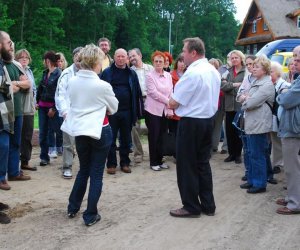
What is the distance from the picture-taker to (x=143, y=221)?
16.2 ft

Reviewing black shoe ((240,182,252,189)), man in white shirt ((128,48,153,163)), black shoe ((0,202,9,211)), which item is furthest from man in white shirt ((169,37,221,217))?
man in white shirt ((128,48,153,163))

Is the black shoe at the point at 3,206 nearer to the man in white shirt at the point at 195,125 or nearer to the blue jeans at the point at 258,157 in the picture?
the man in white shirt at the point at 195,125

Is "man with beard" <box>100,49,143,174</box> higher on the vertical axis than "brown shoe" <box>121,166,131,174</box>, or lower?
higher

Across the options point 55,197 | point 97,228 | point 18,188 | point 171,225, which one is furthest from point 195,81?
point 18,188

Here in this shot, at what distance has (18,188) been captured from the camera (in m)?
6.25

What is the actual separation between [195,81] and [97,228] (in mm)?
1846

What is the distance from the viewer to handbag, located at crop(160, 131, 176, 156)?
7578mm

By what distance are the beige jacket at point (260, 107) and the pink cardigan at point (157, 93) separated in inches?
68.6

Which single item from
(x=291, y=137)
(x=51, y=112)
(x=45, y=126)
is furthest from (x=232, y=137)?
(x=45, y=126)

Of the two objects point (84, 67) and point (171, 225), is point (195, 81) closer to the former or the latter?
point (84, 67)

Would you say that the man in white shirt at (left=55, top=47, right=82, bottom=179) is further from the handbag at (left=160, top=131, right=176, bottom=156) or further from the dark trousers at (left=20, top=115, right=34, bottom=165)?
the handbag at (left=160, top=131, right=176, bottom=156)

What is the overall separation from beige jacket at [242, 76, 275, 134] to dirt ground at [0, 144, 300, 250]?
91 centimetres

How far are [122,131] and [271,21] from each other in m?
34.9

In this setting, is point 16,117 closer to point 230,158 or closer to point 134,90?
point 134,90
